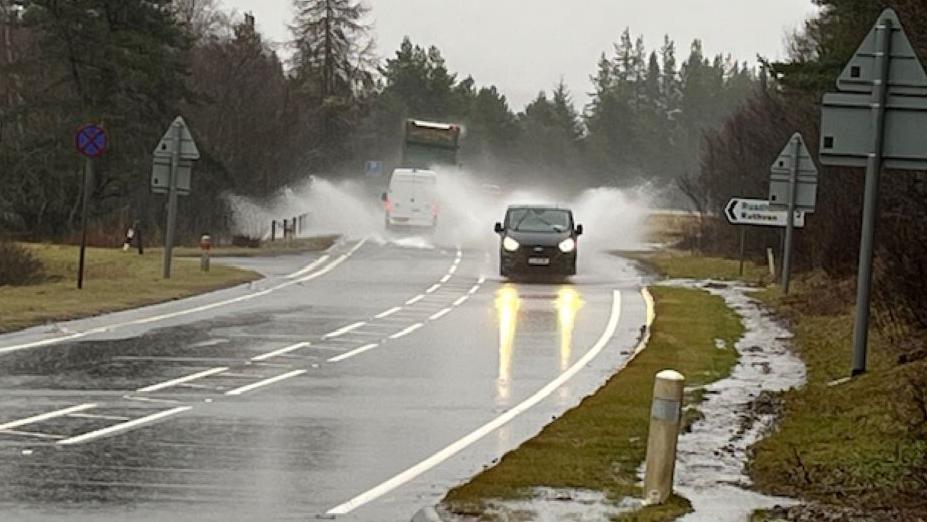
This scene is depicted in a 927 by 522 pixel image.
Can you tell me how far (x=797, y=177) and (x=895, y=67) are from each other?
13.3 metres

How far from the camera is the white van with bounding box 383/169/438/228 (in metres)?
68.3

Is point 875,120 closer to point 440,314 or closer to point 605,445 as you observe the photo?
point 605,445

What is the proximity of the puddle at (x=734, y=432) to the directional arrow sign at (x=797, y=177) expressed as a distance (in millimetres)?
4357

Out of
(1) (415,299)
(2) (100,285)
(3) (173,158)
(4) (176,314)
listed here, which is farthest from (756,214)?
(2) (100,285)

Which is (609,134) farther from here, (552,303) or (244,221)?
(552,303)

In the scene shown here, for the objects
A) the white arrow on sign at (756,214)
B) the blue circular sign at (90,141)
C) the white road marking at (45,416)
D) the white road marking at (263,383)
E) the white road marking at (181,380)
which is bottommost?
the white road marking at (45,416)

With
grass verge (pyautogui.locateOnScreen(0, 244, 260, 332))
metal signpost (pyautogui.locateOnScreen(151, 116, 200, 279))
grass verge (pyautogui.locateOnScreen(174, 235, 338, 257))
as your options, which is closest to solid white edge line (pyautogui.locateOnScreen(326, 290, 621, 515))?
grass verge (pyautogui.locateOnScreen(0, 244, 260, 332))

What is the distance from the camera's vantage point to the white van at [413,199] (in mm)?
68312

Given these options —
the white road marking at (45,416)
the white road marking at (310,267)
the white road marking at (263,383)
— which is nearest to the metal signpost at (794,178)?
the white road marking at (263,383)

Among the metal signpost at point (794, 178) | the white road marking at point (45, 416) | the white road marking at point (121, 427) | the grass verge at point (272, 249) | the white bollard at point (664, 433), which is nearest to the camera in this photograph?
the white bollard at point (664, 433)

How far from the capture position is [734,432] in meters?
14.4

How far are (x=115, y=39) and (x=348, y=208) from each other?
2611 centimetres

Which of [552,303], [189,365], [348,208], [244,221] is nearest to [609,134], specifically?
[348,208]

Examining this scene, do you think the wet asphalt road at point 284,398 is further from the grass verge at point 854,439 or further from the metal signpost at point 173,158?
the metal signpost at point 173,158
